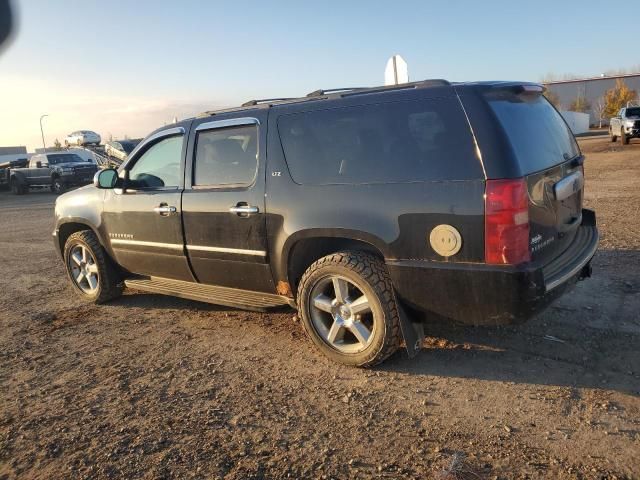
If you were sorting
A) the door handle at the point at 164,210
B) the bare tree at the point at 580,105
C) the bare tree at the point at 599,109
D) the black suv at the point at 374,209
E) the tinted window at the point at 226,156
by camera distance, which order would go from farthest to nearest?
the bare tree at the point at 580,105, the bare tree at the point at 599,109, the door handle at the point at 164,210, the tinted window at the point at 226,156, the black suv at the point at 374,209

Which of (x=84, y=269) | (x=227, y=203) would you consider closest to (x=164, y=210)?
(x=227, y=203)

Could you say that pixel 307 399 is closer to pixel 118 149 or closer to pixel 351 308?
pixel 351 308

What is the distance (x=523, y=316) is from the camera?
10.3 feet

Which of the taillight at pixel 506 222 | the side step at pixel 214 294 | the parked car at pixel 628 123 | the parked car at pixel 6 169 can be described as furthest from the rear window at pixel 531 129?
the parked car at pixel 6 169

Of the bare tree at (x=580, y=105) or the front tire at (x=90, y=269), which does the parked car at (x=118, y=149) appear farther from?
the bare tree at (x=580, y=105)

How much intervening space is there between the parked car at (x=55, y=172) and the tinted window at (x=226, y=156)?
65.8 feet

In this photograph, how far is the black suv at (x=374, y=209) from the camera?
3.10 metres

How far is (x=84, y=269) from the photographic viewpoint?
576 centimetres

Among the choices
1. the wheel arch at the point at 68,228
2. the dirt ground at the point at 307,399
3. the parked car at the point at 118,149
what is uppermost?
the parked car at the point at 118,149

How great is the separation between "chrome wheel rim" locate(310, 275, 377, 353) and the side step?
37 centimetres

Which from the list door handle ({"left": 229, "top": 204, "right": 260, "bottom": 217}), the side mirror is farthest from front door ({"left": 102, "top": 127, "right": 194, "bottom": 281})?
door handle ({"left": 229, "top": 204, "right": 260, "bottom": 217})

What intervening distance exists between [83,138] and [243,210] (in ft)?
93.9

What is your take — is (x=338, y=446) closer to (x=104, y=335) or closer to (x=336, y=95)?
(x=336, y=95)

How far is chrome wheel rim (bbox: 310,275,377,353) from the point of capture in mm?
3672
